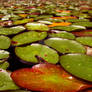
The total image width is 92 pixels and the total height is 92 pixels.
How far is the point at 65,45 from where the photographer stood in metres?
0.80

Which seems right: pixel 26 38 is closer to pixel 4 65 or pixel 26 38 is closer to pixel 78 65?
pixel 4 65

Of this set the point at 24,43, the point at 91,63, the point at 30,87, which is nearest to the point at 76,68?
the point at 91,63

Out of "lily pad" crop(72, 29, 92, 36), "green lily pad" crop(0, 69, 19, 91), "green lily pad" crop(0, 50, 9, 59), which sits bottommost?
"green lily pad" crop(0, 69, 19, 91)

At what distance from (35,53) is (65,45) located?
17 cm

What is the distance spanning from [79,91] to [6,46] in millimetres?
447

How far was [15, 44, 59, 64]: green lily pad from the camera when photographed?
0.67 m

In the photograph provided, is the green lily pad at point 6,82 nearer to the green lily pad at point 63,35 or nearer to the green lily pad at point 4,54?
the green lily pad at point 4,54

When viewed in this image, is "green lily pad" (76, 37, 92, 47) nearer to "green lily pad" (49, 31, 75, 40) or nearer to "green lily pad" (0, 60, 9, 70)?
"green lily pad" (49, 31, 75, 40)

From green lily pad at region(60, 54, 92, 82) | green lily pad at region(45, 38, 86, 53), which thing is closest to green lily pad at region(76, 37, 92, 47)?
green lily pad at region(45, 38, 86, 53)

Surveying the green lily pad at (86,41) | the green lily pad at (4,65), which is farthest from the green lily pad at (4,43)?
the green lily pad at (86,41)

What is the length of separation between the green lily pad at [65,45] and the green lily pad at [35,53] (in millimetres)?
49

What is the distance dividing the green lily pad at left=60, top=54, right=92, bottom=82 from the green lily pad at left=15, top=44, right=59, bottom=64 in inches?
1.8

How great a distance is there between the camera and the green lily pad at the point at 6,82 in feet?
1.59

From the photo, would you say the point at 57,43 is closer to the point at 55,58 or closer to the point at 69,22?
the point at 55,58
